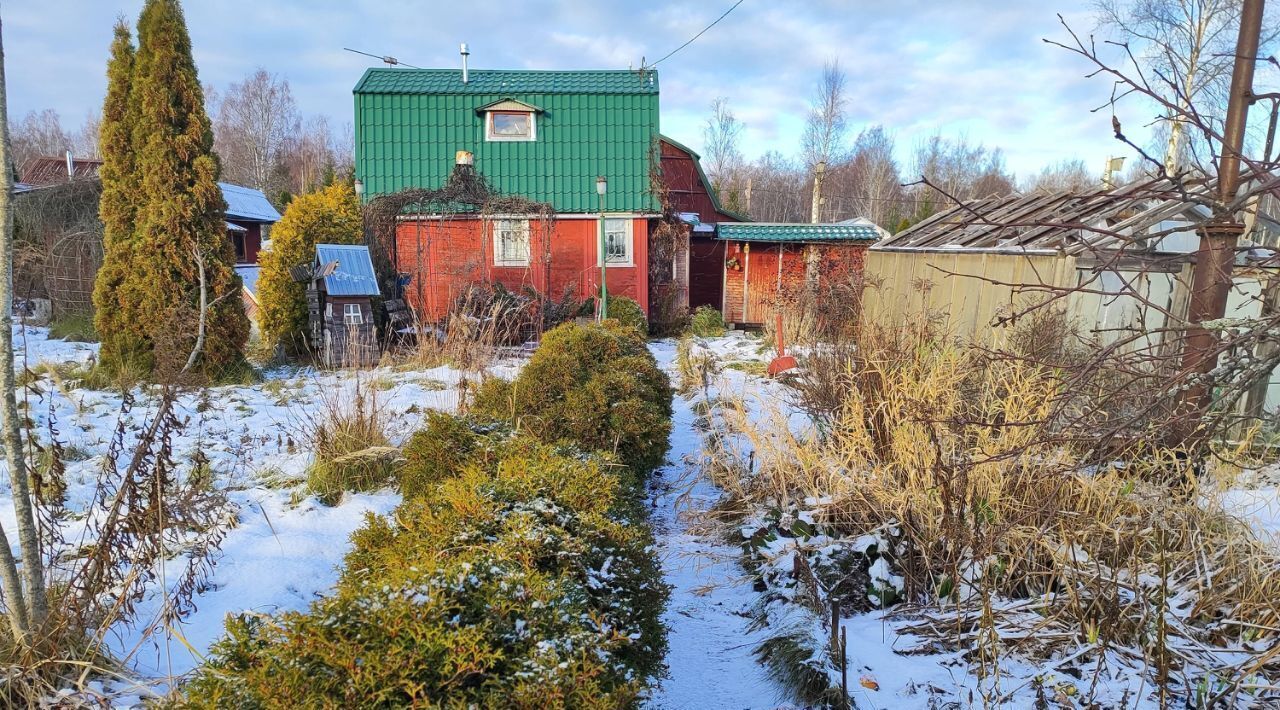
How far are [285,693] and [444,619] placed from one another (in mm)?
333

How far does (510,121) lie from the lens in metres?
13.0

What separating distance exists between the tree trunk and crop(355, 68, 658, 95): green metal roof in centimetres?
1177

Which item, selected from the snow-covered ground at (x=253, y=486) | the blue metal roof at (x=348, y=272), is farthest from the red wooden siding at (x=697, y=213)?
the snow-covered ground at (x=253, y=486)

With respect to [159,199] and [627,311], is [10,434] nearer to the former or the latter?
[159,199]

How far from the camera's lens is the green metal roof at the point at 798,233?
48.1ft

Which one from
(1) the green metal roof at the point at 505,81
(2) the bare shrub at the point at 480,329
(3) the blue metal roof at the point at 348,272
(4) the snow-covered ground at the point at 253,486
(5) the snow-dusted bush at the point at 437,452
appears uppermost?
(1) the green metal roof at the point at 505,81

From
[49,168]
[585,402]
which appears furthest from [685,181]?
[49,168]

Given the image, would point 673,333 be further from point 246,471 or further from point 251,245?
point 251,245

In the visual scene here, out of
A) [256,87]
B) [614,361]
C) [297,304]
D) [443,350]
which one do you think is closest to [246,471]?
[614,361]

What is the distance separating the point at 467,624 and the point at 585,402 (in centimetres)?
259

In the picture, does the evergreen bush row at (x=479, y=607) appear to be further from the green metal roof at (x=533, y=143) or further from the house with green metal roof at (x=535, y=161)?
the green metal roof at (x=533, y=143)

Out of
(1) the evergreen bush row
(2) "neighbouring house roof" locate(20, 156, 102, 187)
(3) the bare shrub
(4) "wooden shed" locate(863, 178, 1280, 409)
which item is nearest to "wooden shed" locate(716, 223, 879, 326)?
(4) "wooden shed" locate(863, 178, 1280, 409)

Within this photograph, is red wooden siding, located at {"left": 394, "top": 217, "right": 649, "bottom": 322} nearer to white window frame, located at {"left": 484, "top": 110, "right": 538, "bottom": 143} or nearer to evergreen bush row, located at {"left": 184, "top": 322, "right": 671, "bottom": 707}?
white window frame, located at {"left": 484, "top": 110, "right": 538, "bottom": 143}

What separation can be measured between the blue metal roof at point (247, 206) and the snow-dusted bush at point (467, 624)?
18642mm
